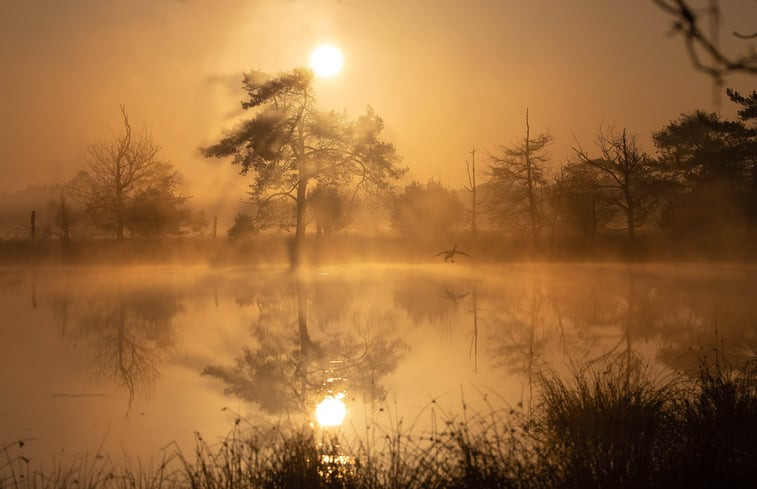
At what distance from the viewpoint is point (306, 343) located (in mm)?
14508

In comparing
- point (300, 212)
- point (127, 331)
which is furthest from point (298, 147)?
point (127, 331)

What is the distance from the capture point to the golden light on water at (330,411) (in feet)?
26.0

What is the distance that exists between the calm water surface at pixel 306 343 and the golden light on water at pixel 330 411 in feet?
0.55

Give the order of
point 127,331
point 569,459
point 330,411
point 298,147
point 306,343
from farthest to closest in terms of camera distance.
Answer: point 298,147
point 127,331
point 306,343
point 330,411
point 569,459

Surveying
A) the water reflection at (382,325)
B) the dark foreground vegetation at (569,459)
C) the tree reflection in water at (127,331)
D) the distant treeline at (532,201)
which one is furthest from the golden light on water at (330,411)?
the distant treeline at (532,201)

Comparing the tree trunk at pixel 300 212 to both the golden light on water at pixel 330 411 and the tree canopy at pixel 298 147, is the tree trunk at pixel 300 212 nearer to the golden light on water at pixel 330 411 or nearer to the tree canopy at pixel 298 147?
the tree canopy at pixel 298 147

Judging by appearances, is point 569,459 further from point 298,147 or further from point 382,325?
point 298,147

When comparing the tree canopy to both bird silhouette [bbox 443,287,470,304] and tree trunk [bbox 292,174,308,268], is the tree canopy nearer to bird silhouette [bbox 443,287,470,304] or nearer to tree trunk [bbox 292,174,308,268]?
tree trunk [bbox 292,174,308,268]

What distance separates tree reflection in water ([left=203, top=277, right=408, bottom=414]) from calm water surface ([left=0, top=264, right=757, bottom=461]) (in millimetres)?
51

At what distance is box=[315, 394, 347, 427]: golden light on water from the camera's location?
26.0ft

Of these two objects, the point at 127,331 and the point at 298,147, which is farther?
the point at 298,147

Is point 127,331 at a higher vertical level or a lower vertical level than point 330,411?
higher

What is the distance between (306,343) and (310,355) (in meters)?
1.33

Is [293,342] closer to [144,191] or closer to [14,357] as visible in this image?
[14,357]
